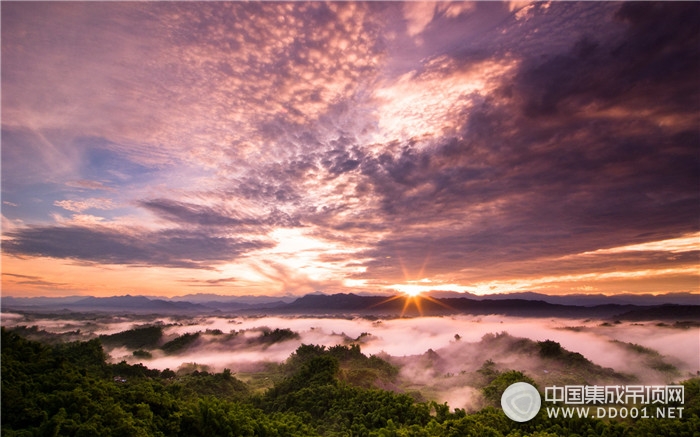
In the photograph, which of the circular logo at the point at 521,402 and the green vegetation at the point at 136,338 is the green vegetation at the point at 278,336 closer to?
the green vegetation at the point at 136,338

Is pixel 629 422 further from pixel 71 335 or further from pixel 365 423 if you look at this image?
pixel 71 335

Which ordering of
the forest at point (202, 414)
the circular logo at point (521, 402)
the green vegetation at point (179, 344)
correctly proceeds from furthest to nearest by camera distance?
the green vegetation at point (179, 344) → the circular logo at point (521, 402) → the forest at point (202, 414)

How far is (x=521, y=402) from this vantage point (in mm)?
30344

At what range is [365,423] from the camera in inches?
1127

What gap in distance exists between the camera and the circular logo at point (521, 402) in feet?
89.6

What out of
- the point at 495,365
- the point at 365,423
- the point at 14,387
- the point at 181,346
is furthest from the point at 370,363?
the point at 181,346

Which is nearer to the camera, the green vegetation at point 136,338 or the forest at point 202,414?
the forest at point 202,414

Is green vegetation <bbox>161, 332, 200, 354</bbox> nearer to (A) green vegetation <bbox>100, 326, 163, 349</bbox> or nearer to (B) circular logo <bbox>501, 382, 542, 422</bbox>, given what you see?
(A) green vegetation <bbox>100, 326, 163, 349</bbox>

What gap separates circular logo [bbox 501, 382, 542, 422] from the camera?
2732cm

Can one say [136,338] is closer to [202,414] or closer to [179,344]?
[179,344]

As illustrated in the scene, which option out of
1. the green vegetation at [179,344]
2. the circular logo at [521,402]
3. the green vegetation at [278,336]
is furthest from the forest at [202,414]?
the green vegetation at [278,336]

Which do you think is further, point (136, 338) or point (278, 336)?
point (278, 336)

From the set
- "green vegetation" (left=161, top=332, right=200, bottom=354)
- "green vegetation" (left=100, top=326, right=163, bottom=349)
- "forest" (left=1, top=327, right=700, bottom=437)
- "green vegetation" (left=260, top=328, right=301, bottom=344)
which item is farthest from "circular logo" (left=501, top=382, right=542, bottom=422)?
"green vegetation" (left=100, top=326, right=163, bottom=349)

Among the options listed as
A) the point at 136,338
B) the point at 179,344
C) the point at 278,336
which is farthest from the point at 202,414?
the point at 136,338
